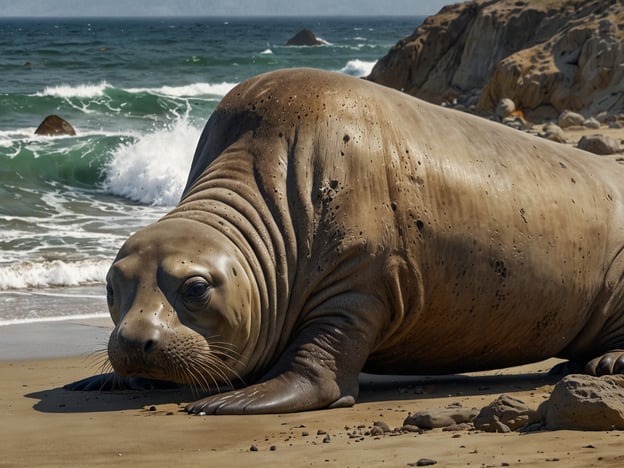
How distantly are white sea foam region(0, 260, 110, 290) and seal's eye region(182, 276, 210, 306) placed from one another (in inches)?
234

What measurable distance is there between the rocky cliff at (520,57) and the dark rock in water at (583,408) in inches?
635

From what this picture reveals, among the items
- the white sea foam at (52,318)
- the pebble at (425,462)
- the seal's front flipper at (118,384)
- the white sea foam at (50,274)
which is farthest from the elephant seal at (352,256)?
the white sea foam at (50,274)

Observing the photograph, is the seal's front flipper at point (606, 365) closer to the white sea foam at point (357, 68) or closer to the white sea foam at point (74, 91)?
the white sea foam at point (74, 91)

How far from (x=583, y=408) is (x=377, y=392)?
2.19 meters

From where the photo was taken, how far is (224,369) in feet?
21.7

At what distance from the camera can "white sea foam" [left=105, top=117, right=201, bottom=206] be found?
19.8 metres

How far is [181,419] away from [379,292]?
1414 millimetres

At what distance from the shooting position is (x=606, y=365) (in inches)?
286

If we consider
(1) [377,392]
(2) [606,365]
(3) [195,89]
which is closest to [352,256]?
(1) [377,392]

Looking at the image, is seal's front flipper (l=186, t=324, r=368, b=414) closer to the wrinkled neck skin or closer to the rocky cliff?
the wrinkled neck skin

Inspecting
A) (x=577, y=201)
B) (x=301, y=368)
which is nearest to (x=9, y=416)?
(x=301, y=368)

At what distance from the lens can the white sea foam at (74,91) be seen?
37.3 m

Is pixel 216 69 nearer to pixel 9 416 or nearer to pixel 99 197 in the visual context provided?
pixel 99 197

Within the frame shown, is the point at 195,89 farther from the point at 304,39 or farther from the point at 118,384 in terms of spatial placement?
the point at 304,39
